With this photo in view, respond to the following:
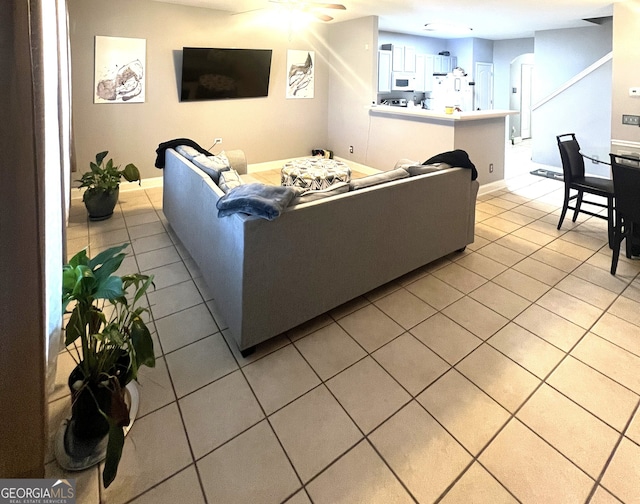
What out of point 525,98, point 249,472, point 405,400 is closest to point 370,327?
point 405,400

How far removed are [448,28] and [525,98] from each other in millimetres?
4026

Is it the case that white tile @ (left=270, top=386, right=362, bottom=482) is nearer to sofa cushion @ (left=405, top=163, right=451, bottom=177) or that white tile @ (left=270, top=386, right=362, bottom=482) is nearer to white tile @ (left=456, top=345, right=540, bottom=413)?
white tile @ (left=456, top=345, right=540, bottom=413)

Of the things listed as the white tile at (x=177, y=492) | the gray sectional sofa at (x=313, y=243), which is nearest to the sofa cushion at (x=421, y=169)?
the gray sectional sofa at (x=313, y=243)

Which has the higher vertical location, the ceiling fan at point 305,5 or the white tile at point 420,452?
the ceiling fan at point 305,5

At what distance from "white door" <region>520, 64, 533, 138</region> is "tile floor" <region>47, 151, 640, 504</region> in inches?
316

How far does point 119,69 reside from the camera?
466cm

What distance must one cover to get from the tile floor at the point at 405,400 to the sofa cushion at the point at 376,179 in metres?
0.80

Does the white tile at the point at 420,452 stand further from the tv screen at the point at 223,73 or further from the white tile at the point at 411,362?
the tv screen at the point at 223,73

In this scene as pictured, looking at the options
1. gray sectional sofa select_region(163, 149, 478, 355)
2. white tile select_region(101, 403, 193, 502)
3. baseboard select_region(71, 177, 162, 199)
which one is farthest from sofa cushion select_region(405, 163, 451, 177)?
baseboard select_region(71, 177, 162, 199)

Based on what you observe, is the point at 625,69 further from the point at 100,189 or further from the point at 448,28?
the point at 100,189

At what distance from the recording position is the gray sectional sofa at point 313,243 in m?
2.00

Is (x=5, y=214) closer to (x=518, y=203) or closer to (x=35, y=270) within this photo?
(x=35, y=270)

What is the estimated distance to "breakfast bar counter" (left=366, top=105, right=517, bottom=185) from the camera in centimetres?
465

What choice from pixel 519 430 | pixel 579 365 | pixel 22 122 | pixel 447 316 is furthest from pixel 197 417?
pixel 579 365
